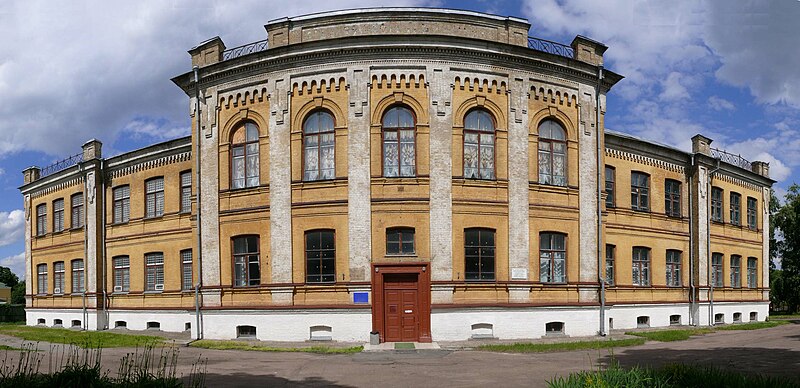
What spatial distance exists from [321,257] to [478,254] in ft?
17.1

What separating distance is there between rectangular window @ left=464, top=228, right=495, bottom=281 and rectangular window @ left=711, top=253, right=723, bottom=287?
51.4 feet

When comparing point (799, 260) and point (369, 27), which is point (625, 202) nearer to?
point (369, 27)

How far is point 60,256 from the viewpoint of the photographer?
33375 mm

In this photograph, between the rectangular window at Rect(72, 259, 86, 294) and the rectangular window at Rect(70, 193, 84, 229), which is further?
the rectangular window at Rect(70, 193, 84, 229)

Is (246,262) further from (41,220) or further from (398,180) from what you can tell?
(41,220)

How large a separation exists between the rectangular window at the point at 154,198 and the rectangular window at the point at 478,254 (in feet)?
48.2

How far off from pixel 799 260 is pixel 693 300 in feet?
63.3

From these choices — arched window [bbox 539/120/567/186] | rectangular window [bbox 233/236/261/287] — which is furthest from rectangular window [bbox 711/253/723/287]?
rectangular window [bbox 233/236/261/287]

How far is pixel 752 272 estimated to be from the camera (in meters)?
34.2

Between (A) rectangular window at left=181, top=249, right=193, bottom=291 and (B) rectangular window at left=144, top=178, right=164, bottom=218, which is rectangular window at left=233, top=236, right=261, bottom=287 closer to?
(A) rectangular window at left=181, top=249, right=193, bottom=291

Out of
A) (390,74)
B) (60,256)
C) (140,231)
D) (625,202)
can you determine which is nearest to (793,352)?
(625,202)

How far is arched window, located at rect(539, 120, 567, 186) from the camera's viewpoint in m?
22.2

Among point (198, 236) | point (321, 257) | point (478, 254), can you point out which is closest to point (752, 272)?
point (478, 254)

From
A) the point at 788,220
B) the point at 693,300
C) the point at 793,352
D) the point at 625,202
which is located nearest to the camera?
the point at 793,352
